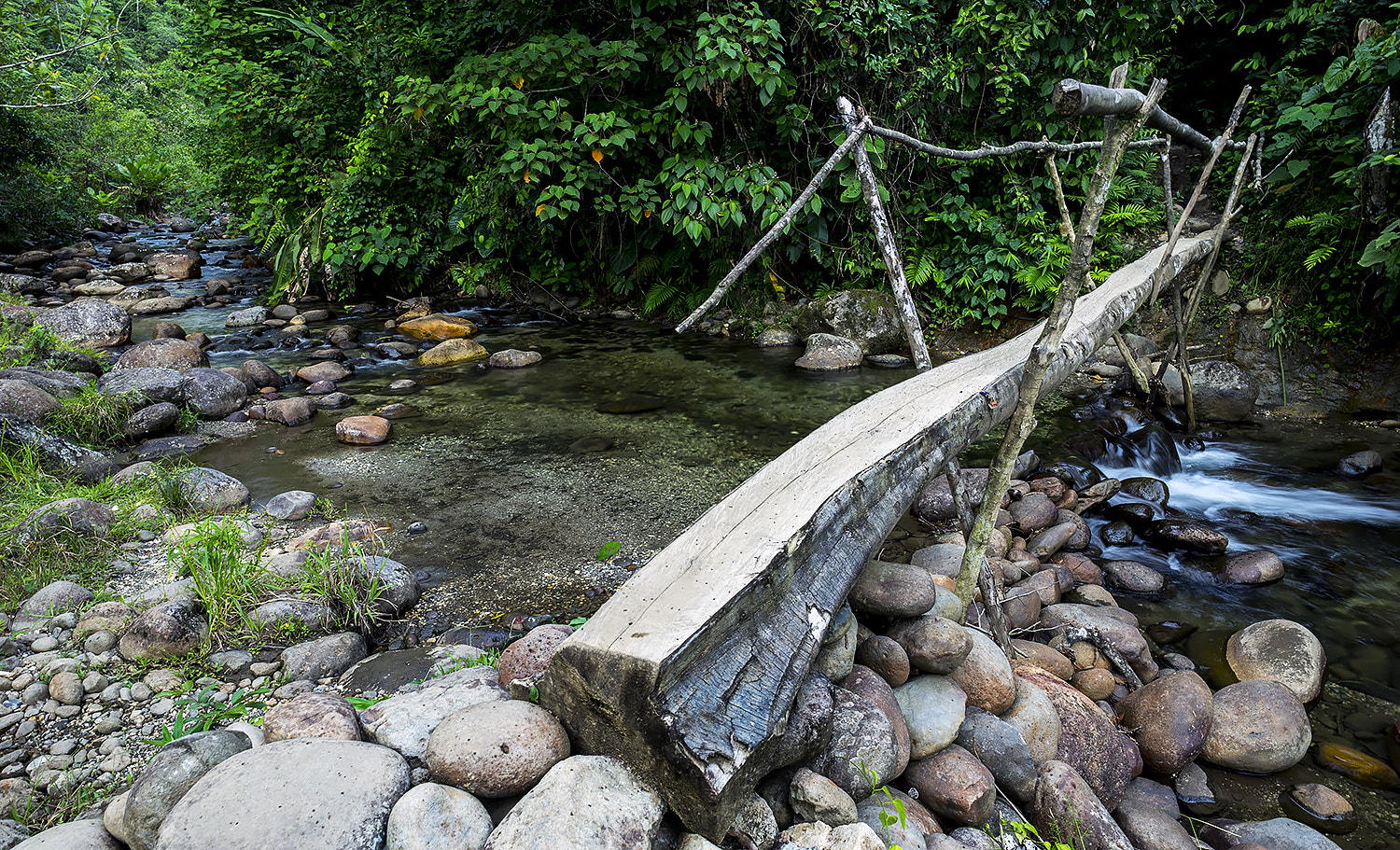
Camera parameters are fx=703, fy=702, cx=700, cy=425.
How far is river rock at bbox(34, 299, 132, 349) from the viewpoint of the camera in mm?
8289

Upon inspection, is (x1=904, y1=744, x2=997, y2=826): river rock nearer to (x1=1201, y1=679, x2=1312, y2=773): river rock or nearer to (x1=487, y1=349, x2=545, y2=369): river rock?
(x1=1201, y1=679, x2=1312, y2=773): river rock

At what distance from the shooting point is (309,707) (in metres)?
2.05

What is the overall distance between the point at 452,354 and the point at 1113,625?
7.23 m

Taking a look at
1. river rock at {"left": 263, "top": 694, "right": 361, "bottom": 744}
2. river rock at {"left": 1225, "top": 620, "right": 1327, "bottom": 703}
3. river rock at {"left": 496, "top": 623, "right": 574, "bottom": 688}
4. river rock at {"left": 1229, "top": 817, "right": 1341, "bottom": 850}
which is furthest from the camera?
river rock at {"left": 1225, "top": 620, "right": 1327, "bottom": 703}

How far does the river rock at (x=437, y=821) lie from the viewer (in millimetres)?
1600

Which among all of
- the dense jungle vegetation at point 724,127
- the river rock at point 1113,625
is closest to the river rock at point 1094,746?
the river rock at point 1113,625

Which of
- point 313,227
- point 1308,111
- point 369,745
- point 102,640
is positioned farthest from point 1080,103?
point 313,227

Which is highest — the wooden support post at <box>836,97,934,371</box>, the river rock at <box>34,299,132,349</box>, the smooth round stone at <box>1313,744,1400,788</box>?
the wooden support post at <box>836,97,934,371</box>

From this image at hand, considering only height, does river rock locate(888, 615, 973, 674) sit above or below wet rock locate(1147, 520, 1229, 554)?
above

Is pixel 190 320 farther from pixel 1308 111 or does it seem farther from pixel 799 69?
pixel 1308 111

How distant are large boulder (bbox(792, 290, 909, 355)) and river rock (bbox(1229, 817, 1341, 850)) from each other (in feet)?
20.4

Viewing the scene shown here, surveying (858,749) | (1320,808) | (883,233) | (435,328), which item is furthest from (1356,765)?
(435,328)

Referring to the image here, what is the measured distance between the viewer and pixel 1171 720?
2707 millimetres

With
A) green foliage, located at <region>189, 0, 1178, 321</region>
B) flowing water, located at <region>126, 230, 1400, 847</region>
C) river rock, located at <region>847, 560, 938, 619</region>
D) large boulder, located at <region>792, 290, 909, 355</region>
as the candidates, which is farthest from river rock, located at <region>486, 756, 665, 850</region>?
large boulder, located at <region>792, 290, 909, 355</region>
